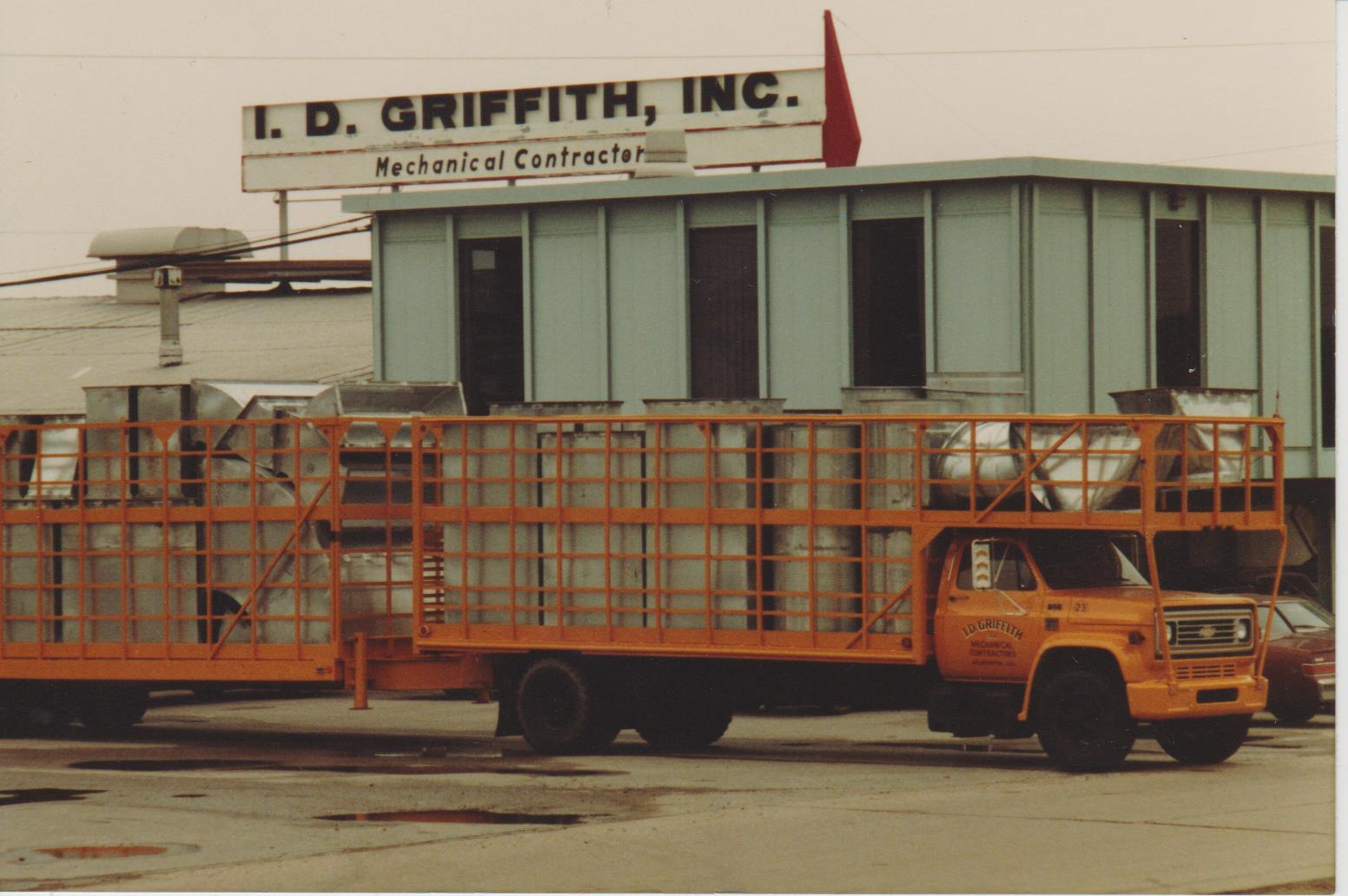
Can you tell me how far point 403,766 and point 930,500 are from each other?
16.7 feet

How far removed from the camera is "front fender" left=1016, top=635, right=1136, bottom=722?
17.5 meters

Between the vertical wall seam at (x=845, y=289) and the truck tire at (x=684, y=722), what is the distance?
7983 mm

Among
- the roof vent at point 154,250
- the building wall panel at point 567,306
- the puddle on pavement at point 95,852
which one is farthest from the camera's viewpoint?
the roof vent at point 154,250

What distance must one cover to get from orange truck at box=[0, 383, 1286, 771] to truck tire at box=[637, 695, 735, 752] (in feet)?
0.09

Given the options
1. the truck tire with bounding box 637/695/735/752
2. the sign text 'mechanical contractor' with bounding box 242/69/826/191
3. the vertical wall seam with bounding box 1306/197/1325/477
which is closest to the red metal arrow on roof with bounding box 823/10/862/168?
the sign text 'mechanical contractor' with bounding box 242/69/826/191

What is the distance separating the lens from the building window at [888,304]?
1064 inches

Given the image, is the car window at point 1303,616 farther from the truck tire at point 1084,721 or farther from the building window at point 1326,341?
the building window at point 1326,341

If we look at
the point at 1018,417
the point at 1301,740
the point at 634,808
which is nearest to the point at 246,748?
the point at 634,808

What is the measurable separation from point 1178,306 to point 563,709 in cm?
1213

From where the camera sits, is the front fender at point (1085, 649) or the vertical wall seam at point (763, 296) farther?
the vertical wall seam at point (763, 296)

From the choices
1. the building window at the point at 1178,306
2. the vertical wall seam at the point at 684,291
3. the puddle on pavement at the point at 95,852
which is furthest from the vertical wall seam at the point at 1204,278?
the puddle on pavement at the point at 95,852

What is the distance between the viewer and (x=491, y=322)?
29.8 metres

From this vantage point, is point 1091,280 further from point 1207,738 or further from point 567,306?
point 1207,738

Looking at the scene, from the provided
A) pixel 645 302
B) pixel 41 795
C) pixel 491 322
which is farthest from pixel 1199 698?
pixel 491 322
